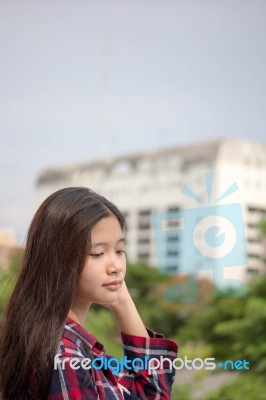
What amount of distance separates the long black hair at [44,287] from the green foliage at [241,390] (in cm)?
616

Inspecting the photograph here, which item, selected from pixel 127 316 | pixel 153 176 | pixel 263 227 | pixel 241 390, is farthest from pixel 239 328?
pixel 153 176

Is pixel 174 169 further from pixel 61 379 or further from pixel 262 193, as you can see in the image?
pixel 61 379

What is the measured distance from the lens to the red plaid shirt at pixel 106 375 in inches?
19.1

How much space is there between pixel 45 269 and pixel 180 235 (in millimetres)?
192

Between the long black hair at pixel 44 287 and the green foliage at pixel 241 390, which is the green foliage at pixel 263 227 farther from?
the long black hair at pixel 44 287

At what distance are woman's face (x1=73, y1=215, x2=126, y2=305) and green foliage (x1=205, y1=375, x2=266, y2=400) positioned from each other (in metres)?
6.14

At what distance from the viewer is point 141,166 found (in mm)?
26250

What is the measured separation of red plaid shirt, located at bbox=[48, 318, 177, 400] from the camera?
0.49 m

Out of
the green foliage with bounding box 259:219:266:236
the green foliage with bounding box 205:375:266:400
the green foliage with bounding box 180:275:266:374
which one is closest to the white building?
the green foliage with bounding box 180:275:266:374

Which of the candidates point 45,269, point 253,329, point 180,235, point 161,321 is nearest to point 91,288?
point 45,269

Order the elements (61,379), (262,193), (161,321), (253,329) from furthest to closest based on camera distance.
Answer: (262,193)
(161,321)
(253,329)
(61,379)

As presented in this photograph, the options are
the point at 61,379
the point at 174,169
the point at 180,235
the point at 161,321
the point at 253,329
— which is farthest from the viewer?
the point at 174,169

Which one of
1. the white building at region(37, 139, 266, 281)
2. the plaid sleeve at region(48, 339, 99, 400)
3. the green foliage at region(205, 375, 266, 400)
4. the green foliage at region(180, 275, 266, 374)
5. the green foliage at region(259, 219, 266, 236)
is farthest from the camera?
the white building at region(37, 139, 266, 281)

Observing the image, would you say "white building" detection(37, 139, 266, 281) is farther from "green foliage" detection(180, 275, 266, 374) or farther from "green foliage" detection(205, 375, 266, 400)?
"green foliage" detection(205, 375, 266, 400)
